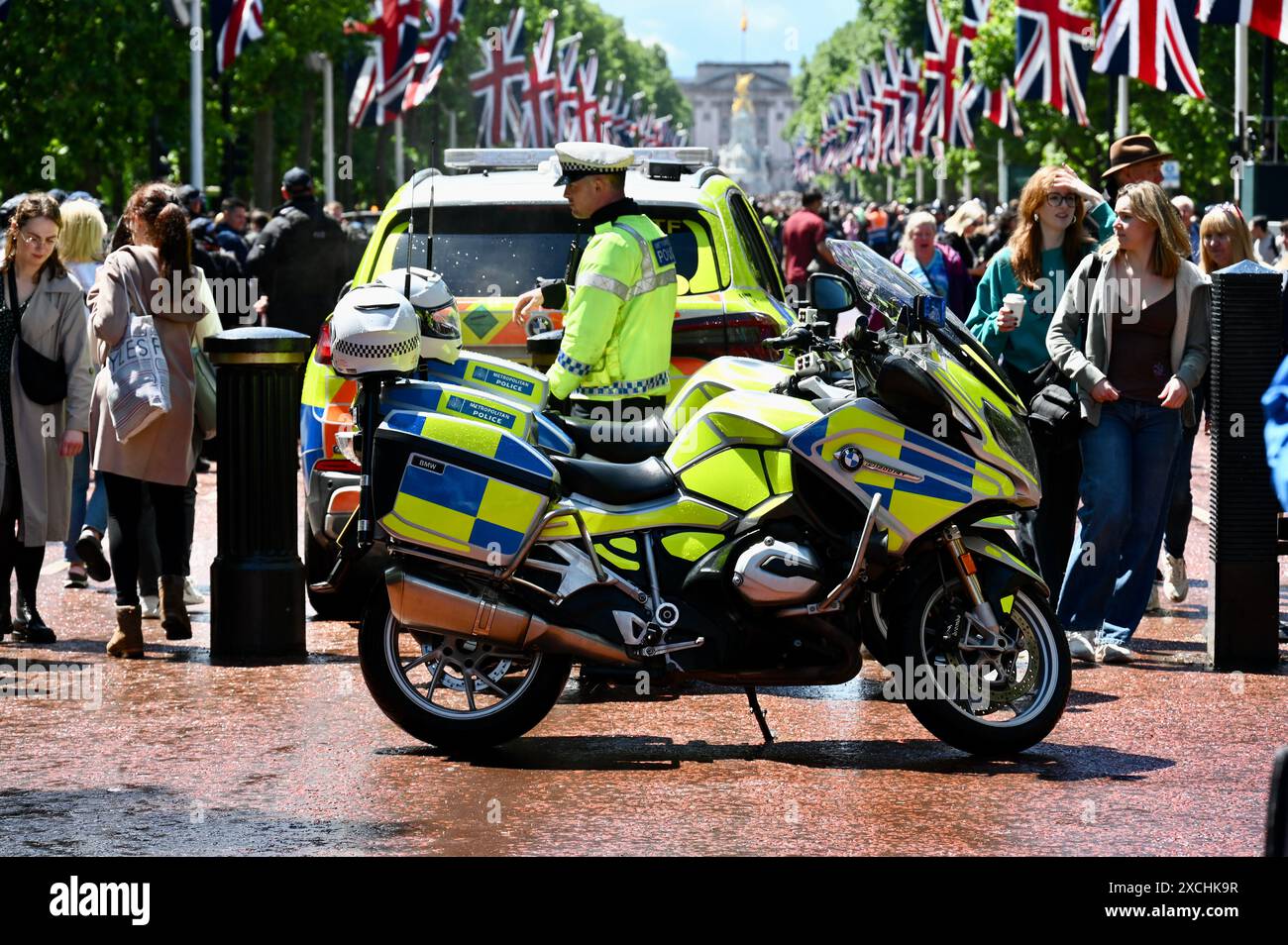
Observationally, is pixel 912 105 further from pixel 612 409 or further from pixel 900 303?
pixel 900 303

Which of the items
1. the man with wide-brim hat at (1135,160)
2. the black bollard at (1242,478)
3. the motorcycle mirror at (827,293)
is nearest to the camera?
Answer: the motorcycle mirror at (827,293)

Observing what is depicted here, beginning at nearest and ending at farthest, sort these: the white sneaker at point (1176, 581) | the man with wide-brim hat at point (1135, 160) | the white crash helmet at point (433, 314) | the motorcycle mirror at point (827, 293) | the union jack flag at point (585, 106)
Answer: the motorcycle mirror at point (827, 293)
the white crash helmet at point (433, 314)
the man with wide-brim hat at point (1135, 160)
the white sneaker at point (1176, 581)
the union jack flag at point (585, 106)

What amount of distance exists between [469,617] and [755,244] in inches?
143

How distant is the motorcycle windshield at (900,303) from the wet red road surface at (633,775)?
1.17 m

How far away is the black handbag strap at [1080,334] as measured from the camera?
891cm

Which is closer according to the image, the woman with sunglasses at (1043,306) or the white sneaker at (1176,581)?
the woman with sunglasses at (1043,306)

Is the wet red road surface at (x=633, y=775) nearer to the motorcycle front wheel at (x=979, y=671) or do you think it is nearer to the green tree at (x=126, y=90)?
the motorcycle front wheel at (x=979, y=671)

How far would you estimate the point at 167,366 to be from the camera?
9.32 m

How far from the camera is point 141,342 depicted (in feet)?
29.8

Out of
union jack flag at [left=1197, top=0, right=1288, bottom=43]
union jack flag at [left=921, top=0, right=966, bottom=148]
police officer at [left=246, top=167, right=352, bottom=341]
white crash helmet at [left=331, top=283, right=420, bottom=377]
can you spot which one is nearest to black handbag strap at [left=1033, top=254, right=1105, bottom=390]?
white crash helmet at [left=331, top=283, right=420, bottom=377]

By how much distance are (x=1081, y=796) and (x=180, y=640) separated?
4.32 meters

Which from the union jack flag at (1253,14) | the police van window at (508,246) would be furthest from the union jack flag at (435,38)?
the police van window at (508,246)
